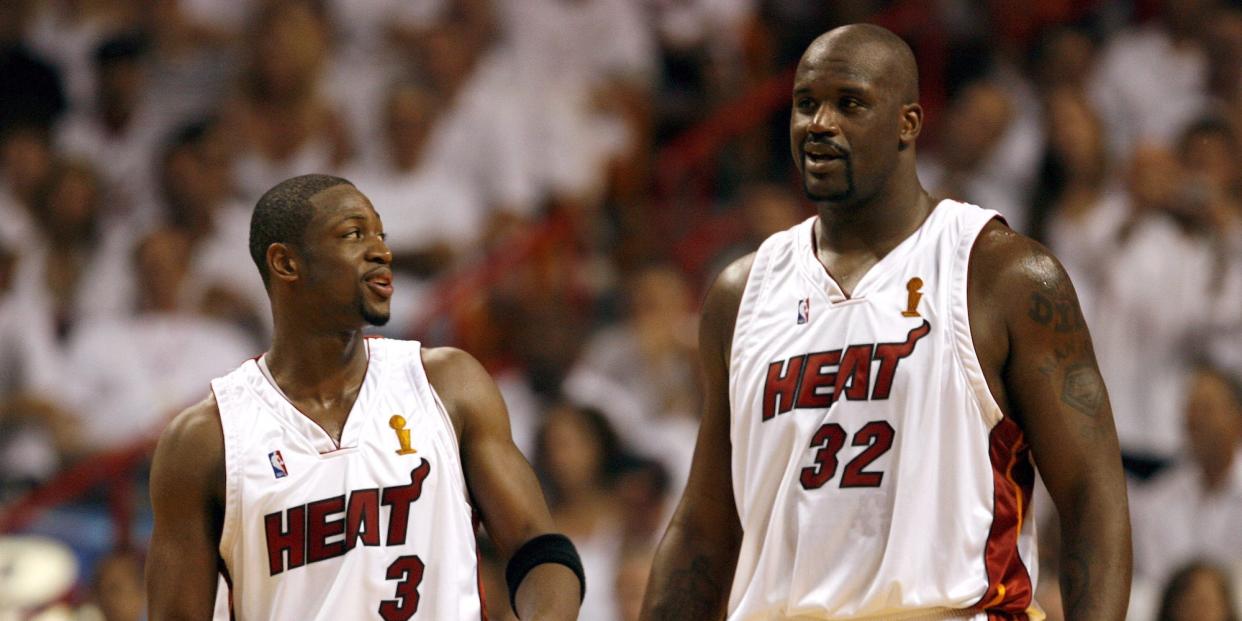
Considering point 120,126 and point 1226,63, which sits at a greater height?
point 120,126

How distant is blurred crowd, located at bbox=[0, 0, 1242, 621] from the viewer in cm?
748

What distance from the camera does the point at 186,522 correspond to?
3.88m

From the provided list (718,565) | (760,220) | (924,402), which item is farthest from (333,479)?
(760,220)

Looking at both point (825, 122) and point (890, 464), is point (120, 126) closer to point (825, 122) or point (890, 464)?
point (825, 122)

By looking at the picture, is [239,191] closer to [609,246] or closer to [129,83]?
[129,83]

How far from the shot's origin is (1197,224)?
758cm

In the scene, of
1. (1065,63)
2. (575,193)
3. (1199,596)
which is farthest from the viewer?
(575,193)

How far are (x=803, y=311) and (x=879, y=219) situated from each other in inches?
10.8

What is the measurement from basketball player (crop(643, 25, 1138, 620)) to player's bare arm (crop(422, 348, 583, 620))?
450 millimetres

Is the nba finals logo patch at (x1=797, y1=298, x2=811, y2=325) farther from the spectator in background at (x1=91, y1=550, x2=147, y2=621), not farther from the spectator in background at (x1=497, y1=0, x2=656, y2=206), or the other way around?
the spectator in background at (x1=497, y1=0, x2=656, y2=206)

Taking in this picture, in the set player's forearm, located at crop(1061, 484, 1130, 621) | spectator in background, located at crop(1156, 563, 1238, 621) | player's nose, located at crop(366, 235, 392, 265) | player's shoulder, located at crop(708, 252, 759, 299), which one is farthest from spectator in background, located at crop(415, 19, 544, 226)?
player's forearm, located at crop(1061, 484, 1130, 621)

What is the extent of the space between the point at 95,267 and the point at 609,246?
250 centimetres

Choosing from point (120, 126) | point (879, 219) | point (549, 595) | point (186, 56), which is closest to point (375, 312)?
point (549, 595)

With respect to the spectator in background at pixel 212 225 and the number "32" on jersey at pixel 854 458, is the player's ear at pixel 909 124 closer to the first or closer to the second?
the number "32" on jersey at pixel 854 458
